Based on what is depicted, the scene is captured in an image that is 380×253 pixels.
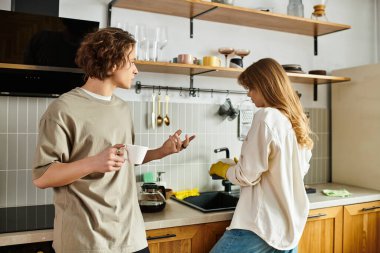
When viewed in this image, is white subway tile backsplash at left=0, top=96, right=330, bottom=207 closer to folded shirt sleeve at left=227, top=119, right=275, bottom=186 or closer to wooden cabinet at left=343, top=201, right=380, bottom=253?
Answer: wooden cabinet at left=343, top=201, right=380, bottom=253

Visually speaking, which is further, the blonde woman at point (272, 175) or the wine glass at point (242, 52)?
the wine glass at point (242, 52)

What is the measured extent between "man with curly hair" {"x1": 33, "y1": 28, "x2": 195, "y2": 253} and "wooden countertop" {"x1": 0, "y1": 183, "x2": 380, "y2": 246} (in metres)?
0.30

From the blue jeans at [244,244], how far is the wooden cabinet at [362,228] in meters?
1.03

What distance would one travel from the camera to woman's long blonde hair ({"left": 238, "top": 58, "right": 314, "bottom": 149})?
172 centimetres

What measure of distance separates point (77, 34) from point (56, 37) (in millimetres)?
108

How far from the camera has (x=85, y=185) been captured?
1377mm

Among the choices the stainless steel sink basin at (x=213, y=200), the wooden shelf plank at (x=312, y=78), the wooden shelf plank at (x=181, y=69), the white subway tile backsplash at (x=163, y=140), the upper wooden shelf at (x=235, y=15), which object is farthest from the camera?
the wooden shelf plank at (x=312, y=78)

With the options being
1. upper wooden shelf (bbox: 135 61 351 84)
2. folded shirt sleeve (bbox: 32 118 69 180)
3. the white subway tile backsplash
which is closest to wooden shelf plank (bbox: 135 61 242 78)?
upper wooden shelf (bbox: 135 61 351 84)

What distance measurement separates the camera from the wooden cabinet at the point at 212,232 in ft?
6.64

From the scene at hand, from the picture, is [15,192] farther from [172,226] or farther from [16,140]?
[172,226]

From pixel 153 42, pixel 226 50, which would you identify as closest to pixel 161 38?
pixel 153 42

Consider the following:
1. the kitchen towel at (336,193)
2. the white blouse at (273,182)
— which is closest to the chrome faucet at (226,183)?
the kitchen towel at (336,193)

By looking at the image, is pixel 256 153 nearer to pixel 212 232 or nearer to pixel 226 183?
pixel 212 232

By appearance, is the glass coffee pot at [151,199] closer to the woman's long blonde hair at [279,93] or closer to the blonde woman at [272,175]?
the blonde woman at [272,175]
